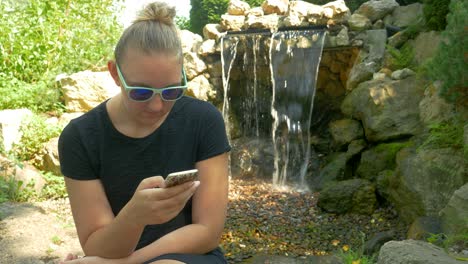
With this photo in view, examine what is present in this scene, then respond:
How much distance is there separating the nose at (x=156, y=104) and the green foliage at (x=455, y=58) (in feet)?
13.0

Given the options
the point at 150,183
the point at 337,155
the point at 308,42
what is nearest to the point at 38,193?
the point at 337,155

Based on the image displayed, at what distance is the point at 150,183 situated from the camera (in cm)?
164

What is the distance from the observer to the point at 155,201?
1622 millimetres

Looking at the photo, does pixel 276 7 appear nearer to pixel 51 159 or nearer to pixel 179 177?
pixel 51 159

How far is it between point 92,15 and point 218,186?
341 inches

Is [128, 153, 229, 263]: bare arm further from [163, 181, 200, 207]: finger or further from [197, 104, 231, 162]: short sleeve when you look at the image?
[163, 181, 200, 207]: finger

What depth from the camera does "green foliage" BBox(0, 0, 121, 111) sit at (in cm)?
837

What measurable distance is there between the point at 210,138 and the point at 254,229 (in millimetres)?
4453

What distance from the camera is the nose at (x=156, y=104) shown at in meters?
1.87

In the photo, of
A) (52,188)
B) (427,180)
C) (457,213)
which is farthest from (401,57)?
(52,188)

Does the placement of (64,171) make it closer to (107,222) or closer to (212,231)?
(107,222)

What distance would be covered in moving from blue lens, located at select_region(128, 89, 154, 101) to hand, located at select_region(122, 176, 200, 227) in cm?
35

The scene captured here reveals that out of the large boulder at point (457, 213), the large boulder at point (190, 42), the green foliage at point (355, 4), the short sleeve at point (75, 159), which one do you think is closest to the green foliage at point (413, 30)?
the green foliage at point (355, 4)

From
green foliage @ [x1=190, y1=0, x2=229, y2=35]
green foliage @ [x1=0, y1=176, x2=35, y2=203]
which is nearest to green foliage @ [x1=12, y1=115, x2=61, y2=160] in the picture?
green foliage @ [x1=0, y1=176, x2=35, y2=203]
